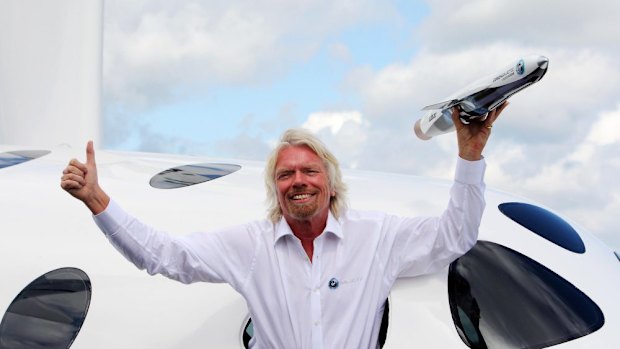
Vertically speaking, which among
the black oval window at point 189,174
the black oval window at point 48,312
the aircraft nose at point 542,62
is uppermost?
the aircraft nose at point 542,62

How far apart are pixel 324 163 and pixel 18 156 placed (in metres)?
4.45

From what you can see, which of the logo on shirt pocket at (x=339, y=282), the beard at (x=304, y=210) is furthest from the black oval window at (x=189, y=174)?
the logo on shirt pocket at (x=339, y=282)

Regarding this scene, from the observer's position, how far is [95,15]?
15.9 meters

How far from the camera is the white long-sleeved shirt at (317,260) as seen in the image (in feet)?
A: 15.1

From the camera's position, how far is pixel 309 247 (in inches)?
193

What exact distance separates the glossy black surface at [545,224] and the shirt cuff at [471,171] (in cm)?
137

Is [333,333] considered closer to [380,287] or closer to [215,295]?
[380,287]

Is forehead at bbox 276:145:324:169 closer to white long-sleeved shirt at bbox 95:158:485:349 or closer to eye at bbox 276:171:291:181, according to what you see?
eye at bbox 276:171:291:181

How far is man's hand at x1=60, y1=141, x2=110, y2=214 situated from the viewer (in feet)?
14.6

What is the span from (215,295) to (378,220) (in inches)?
55.4

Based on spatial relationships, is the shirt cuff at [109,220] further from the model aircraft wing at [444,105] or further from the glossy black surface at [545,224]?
the glossy black surface at [545,224]

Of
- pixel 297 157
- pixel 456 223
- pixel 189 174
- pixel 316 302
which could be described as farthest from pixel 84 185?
pixel 456 223

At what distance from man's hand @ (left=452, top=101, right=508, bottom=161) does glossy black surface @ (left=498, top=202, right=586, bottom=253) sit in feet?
4.77

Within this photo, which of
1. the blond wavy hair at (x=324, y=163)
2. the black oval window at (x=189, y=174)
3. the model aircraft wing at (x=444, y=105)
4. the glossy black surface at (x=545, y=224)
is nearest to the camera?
the model aircraft wing at (x=444, y=105)
